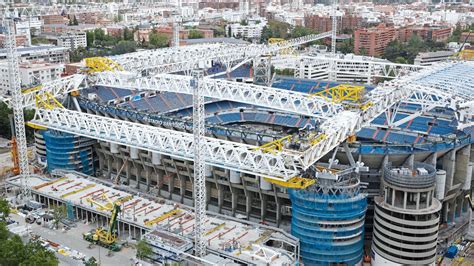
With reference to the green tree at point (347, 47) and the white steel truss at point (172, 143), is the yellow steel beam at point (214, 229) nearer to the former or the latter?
the white steel truss at point (172, 143)

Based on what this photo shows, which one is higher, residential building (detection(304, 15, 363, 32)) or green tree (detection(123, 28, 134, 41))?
residential building (detection(304, 15, 363, 32))

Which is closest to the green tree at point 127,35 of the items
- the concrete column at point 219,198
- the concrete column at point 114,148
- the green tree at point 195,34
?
the green tree at point 195,34

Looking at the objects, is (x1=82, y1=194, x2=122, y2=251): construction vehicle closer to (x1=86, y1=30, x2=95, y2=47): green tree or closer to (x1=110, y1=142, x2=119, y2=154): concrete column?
(x1=110, y1=142, x2=119, y2=154): concrete column

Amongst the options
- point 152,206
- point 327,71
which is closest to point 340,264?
point 152,206

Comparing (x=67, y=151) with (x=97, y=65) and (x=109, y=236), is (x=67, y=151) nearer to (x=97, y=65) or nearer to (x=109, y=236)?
(x=97, y=65)

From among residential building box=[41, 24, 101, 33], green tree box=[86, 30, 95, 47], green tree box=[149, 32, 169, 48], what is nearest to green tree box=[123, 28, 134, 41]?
green tree box=[149, 32, 169, 48]

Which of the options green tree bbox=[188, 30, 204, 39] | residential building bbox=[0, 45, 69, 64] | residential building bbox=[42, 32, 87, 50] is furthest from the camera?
green tree bbox=[188, 30, 204, 39]

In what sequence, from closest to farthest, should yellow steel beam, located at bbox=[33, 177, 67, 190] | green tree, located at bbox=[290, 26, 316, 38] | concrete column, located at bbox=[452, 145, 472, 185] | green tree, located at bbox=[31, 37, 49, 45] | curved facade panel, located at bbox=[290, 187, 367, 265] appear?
curved facade panel, located at bbox=[290, 187, 367, 265], concrete column, located at bbox=[452, 145, 472, 185], yellow steel beam, located at bbox=[33, 177, 67, 190], green tree, located at bbox=[31, 37, 49, 45], green tree, located at bbox=[290, 26, 316, 38]
